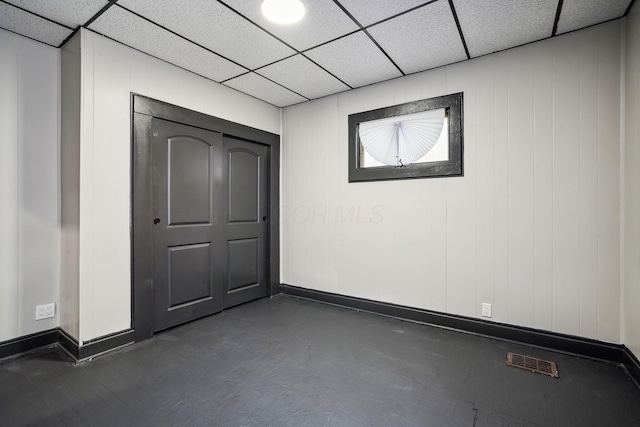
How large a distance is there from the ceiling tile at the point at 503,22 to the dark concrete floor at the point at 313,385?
2.58 metres

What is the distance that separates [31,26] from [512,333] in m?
4.63

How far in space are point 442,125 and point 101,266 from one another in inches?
132

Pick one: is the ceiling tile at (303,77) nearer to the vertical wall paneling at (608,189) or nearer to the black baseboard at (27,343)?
the vertical wall paneling at (608,189)

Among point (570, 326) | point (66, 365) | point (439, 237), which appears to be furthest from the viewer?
point (439, 237)

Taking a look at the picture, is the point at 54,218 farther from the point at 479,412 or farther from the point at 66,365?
the point at 479,412

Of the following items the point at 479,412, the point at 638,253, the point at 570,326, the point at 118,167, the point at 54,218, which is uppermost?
the point at 118,167

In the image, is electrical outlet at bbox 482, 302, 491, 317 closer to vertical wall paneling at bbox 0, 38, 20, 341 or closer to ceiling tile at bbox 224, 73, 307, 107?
ceiling tile at bbox 224, 73, 307, 107

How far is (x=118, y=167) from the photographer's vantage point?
253 centimetres

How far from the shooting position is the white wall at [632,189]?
200 cm

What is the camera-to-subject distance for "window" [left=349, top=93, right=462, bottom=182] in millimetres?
2920

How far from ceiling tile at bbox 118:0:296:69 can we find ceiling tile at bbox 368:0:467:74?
86 cm

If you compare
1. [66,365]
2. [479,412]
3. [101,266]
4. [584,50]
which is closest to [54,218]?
[101,266]

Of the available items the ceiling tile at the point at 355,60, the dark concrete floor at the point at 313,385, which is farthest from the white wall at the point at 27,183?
the ceiling tile at the point at 355,60

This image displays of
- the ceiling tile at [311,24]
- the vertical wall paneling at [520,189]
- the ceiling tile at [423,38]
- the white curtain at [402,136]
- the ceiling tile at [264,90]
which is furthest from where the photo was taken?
the ceiling tile at [264,90]
